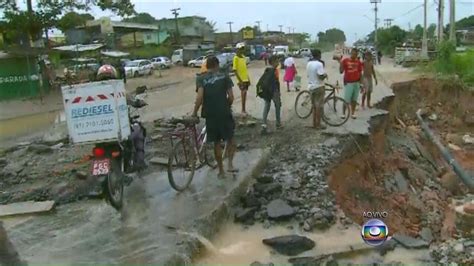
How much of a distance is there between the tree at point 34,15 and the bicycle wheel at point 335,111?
17.9 m

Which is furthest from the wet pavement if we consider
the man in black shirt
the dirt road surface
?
the man in black shirt

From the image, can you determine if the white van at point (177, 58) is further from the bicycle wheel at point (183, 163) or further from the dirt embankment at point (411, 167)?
the bicycle wheel at point (183, 163)

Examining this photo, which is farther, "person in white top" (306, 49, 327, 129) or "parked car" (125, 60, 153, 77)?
"parked car" (125, 60, 153, 77)

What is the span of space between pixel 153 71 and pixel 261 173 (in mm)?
36593

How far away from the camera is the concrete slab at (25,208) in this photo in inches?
238

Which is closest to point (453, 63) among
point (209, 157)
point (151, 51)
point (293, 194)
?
point (209, 157)

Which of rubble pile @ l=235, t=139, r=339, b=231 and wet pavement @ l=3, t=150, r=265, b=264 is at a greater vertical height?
wet pavement @ l=3, t=150, r=265, b=264

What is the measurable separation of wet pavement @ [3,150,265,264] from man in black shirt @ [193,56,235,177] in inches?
28.3

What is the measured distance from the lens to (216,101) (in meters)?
6.54

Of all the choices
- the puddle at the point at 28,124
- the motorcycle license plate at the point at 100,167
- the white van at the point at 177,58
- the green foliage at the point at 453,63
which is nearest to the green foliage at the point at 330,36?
the white van at the point at 177,58

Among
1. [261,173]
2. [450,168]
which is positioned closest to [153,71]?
[450,168]

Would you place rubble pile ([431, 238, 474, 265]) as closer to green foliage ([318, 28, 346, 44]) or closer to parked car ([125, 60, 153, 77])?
parked car ([125, 60, 153, 77])

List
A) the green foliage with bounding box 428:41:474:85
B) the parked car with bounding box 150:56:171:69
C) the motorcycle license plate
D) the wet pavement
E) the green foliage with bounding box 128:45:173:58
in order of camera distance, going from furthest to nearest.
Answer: the green foliage with bounding box 128:45:173:58
the parked car with bounding box 150:56:171:69
the green foliage with bounding box 428:41:474:85
the motorcycle license plate
the wet pavement

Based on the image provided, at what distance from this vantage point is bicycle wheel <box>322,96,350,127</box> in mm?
10859
